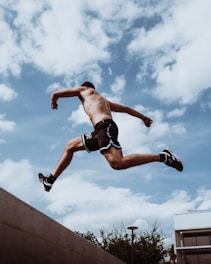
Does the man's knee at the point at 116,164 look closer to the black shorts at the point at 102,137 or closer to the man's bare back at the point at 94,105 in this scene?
the black shorts at the point at 102,137

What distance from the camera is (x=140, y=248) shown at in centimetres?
3284

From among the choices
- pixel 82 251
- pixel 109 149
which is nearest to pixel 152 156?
pixel 109 149

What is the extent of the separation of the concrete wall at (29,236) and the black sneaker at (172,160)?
6.45 ft

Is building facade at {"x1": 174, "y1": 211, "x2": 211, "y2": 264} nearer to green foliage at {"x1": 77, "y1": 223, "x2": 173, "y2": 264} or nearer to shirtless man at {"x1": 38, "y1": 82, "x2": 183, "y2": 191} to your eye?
green foliage at {"x1": 77, "y1": 223, "x2": 173, "y2": 264}

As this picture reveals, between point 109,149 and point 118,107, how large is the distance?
3.49 feet

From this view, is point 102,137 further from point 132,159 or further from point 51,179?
point 51,179

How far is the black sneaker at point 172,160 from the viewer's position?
5058mm

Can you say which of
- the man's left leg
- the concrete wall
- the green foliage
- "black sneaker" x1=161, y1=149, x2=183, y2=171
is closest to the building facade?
the green foliage

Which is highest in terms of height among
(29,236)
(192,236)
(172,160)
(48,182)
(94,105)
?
(192,236)

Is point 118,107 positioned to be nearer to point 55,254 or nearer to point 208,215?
point 55,254

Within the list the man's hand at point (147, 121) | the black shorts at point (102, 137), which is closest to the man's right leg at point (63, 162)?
the black shorts at point (102, 137)

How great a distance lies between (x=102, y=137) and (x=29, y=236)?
1.74 m

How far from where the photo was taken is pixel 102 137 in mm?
5016

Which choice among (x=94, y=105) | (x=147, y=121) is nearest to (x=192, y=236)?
(x=147, y=121)
